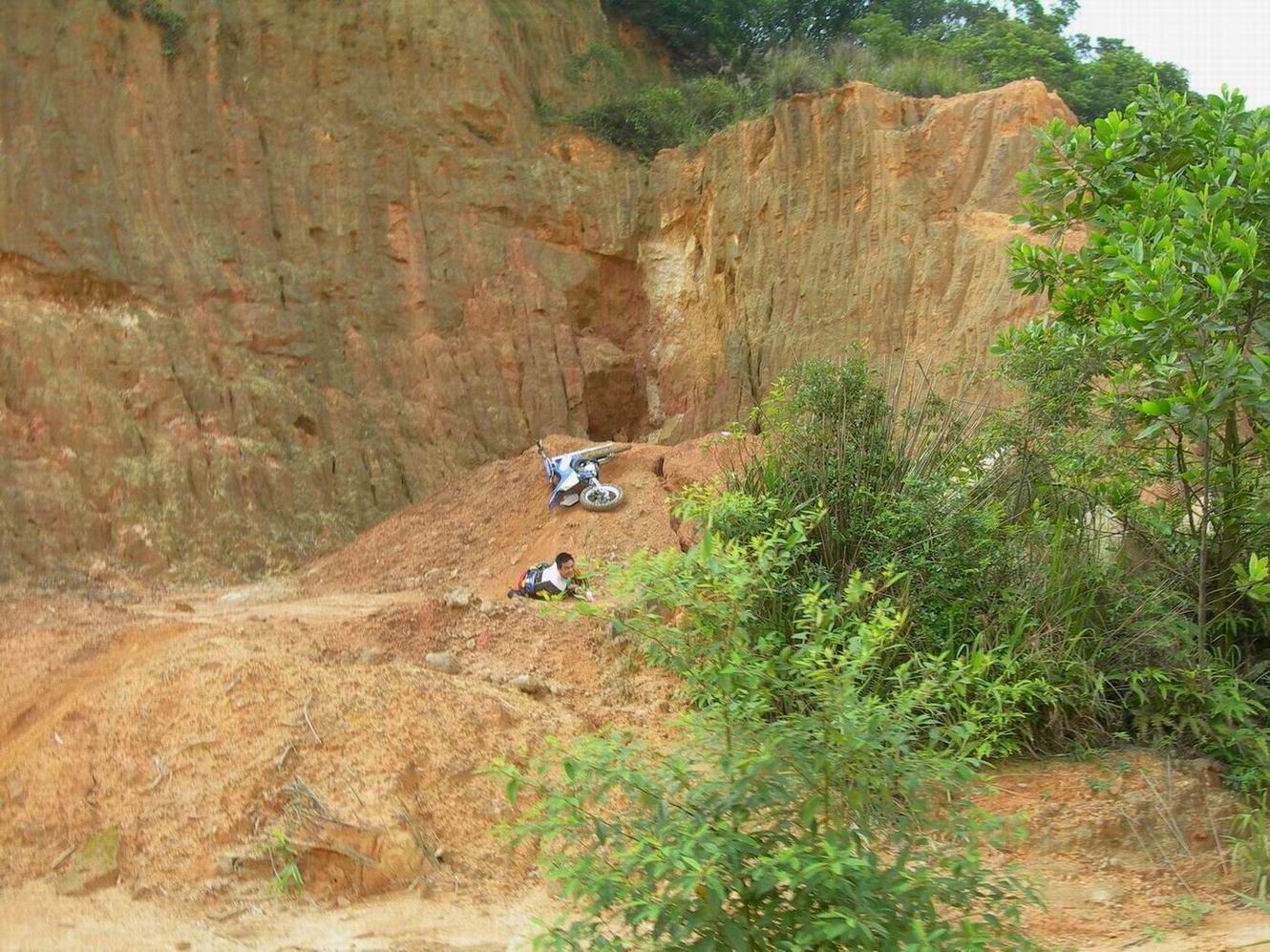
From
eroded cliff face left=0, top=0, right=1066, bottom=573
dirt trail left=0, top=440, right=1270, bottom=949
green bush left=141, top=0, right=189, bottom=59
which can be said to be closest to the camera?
dirt trail left=0, top=440, right=1270, bottom=949

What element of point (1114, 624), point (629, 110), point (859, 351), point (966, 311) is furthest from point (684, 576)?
point (629, 110)

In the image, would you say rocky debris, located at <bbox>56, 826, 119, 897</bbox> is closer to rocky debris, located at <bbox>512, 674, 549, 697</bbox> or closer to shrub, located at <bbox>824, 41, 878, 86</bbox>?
rocky debris, located at <bbox>512, 674, 549, 697</bbox>

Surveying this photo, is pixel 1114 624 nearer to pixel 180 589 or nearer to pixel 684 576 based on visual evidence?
pixel 684 576

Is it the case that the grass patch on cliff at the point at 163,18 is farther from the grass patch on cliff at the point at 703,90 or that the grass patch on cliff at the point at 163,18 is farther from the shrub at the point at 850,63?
the shrub at the point at 850,63

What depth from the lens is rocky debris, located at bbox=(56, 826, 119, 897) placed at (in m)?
5.50

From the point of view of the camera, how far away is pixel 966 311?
47.9 feet

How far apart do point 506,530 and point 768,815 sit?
31.4 feet

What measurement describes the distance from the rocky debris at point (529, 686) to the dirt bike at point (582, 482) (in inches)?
197

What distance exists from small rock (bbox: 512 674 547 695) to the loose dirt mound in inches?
133

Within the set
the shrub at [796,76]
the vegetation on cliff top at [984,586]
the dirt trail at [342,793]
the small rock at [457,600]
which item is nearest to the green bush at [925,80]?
the shrub at [796,76]

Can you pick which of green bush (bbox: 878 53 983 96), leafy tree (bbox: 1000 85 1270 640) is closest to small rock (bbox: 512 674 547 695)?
leafy tree (bbox: 1000 85 1270 640)

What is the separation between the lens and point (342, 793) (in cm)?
596

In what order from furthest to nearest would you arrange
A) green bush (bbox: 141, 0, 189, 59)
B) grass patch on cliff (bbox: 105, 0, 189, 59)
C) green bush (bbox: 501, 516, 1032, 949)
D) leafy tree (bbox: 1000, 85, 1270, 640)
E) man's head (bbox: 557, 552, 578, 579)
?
green bush (bbox: 141, 0, 189, 59) < grass patch on cliff (bbox: 105, 0, 189, 59) < man's head (bbox: 557, 552, 578, 579) < leafy tree (bbox: 1000, 85, 1270, 640) < green bush (bbox: 501, 516, 1032, 949)

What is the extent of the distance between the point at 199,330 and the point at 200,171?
2.31 meters
